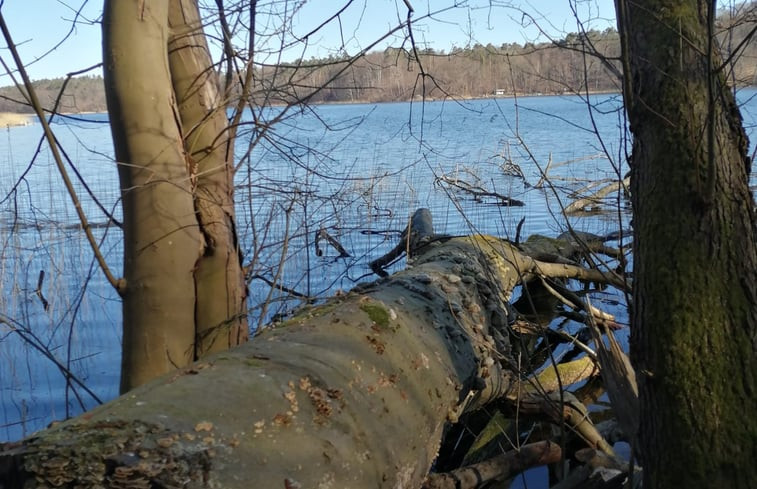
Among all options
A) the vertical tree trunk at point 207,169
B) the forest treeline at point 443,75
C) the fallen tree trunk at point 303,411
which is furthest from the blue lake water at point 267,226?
the fallen tree trunk at point 303,411

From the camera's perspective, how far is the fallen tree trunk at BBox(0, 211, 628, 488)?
4.23 feet

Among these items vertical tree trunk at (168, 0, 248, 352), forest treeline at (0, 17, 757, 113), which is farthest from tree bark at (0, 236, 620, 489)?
forest treeline at (0, 17, 757, 113)

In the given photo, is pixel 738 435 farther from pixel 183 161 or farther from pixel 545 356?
pixel 545 356

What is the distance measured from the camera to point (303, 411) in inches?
66.0

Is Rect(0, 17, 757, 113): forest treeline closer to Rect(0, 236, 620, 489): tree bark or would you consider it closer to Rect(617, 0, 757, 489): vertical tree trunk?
Rect(617, 0, 757, 489): vertical tree trunk

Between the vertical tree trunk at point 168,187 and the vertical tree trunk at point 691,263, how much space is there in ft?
5.74

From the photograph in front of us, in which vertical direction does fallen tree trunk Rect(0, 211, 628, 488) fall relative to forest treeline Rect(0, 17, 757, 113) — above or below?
below

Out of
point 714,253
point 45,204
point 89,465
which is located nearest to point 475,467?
point 714,253

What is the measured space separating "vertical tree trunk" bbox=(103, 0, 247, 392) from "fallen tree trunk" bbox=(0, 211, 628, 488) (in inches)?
23.1

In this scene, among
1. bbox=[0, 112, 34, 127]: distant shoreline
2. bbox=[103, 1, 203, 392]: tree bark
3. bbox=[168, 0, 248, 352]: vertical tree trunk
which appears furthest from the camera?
bbox=[0, 112, 34, 127]: distant shoreline

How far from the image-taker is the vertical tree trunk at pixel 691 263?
208 cm

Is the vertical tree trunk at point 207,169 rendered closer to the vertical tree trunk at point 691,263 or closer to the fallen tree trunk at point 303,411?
the fallen tree trunk at point 303,411

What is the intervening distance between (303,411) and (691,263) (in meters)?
1.32

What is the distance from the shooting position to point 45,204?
10781mm
